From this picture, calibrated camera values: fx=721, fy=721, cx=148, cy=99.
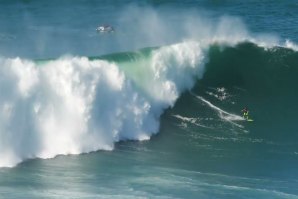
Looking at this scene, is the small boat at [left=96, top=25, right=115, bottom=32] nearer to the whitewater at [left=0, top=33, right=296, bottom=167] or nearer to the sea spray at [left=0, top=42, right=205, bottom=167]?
the whitewater at [left=0, top=33, right=296, bottom=167]

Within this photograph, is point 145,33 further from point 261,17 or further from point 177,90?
point 177,90

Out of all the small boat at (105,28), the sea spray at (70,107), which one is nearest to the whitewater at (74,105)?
the sea spray at (70,107)

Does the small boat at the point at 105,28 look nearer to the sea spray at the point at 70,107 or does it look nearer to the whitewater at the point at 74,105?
the whitewater at the point at 74,105

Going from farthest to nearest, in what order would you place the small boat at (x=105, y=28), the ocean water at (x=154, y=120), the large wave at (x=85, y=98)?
the small boat at (x=105, y=28) → the large wave at (x=85, y=98) → the ocean water at (x=154, y=120)

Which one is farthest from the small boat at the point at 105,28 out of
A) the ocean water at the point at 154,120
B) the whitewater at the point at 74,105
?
the whitewater at the point at 74,105

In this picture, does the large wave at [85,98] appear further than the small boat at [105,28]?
No

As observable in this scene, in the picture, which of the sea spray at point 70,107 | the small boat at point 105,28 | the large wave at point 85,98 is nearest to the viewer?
the sea spray at point 70,107

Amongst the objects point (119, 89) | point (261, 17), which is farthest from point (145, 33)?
point (119, 89)

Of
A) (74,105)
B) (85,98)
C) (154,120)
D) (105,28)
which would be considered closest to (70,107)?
(74,105)

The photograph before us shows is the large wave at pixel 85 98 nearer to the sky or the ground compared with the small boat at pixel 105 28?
nearer to the ground
